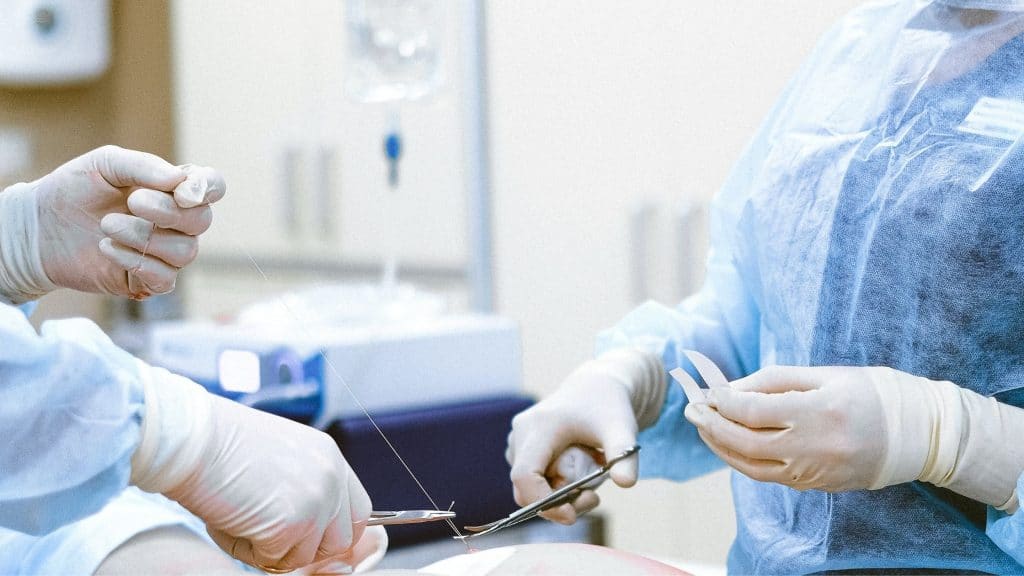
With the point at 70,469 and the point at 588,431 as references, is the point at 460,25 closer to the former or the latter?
the point at 588,431

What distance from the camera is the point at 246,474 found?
78 cm

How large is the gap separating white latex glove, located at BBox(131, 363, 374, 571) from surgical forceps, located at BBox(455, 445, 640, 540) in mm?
162

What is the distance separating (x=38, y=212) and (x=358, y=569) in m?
0.39

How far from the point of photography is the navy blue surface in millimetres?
1107

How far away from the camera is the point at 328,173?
2344mm

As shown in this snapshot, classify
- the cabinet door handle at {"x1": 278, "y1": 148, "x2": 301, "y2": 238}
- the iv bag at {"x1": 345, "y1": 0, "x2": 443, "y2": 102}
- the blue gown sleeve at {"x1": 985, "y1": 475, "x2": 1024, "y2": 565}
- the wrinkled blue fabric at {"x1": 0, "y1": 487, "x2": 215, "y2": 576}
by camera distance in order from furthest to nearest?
the cabinet door handle at {"x1": 278, "y1": 148, "x2": 301, "y2": 238}
the iv bag at {"x1": 345, "y1": 0, "x2": 443, "y2": 102}
the wrinkled blue fabric at {"x1": 0, "y1": 487, "x2": 215, "y2": 576}
the blue gown sleeve at {"x1": 985, "y1": 475, "x2": 1024, "y2": 565}

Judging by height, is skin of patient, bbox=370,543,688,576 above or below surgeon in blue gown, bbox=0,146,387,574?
below

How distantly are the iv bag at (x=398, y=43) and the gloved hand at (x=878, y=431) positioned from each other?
1.41m

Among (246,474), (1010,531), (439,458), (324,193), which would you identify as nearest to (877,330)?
(1010,531)

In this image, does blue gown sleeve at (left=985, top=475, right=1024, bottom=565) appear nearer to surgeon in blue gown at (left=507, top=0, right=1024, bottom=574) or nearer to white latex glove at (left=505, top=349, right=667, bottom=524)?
surgeon in blue gown at (left=507, top=0, right=1024, bottom=574)

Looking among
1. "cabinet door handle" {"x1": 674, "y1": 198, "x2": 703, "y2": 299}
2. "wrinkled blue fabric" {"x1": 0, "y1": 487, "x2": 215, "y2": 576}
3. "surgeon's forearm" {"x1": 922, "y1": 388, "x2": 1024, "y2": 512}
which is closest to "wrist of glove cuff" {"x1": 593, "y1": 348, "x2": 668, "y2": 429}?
"surgeon's forearm" {"x1": 922, "y1": 388, "x2": 1024, "y2": 512}

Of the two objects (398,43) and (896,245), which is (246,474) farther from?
(398,43)

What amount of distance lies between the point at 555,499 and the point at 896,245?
372 mm

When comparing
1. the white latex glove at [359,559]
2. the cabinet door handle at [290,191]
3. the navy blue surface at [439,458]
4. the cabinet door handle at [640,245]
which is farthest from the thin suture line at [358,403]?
the cabinet door handle at [640,245]
